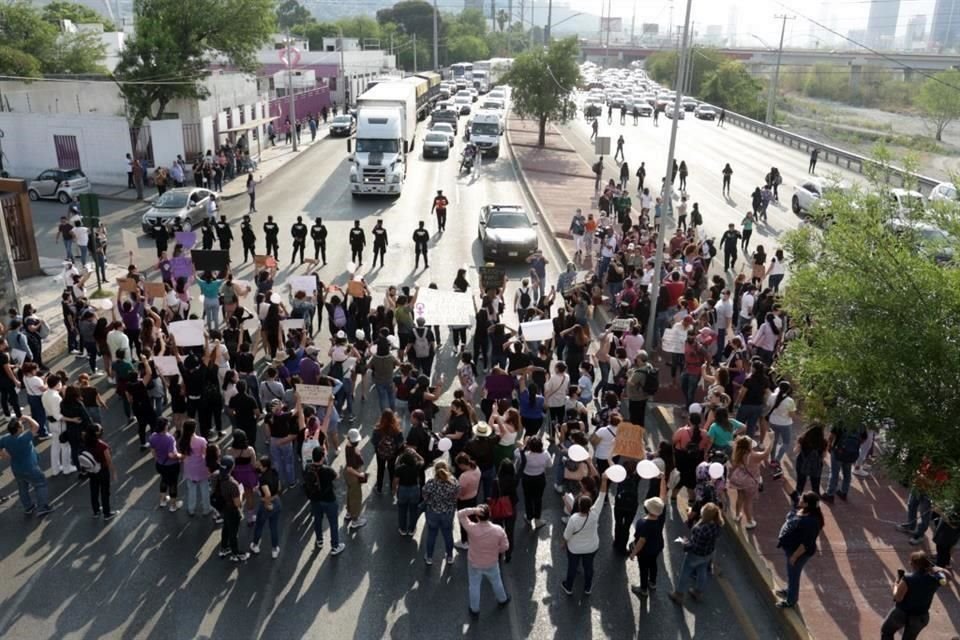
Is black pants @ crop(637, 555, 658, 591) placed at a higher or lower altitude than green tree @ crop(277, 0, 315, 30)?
lower

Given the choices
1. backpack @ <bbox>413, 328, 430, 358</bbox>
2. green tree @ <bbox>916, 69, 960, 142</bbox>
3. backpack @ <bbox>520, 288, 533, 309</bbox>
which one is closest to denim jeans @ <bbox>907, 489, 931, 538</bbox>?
backpack @ <bbox>413, 328, 430, 358</bbox>

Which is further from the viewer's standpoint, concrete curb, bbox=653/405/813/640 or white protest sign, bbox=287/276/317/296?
white protest sign, bbox=287/276/317/296

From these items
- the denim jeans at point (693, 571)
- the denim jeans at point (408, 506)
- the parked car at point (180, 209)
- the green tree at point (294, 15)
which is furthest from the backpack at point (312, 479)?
the green tree at point (294, 15)

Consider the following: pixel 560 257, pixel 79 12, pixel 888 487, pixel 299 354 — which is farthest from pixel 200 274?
pixel 79 12

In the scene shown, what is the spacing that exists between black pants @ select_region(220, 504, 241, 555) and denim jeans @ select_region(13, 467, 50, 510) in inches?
101

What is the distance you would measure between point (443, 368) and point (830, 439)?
734 centimetres

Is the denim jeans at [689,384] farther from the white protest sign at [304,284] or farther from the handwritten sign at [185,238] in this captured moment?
the handwritten sign at [185,238]

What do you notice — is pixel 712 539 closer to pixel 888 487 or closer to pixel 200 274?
pixel 888 487

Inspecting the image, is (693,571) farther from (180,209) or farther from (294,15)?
(294,15)

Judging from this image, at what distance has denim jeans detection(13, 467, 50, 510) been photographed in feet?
34.4

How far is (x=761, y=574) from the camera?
9.72 m

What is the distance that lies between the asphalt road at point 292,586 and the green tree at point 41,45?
35165 millimetres

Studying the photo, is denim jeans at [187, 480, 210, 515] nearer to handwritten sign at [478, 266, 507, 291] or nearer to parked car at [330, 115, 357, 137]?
handwritten sign at [478, 266, 507, 291]

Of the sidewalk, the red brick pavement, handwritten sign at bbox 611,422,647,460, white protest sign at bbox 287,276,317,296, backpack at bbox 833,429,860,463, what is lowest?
the sidewalk
